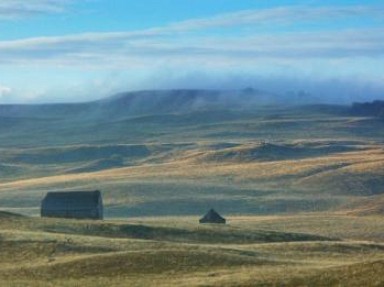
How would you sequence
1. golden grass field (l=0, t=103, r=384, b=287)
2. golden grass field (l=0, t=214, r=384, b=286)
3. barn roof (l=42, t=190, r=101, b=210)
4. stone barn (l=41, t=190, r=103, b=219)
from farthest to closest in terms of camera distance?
barn roof (l=42, t=190, r=101, b=210), stone barn (l=41, t=190, r=103, b=219), golden grass field (l=0, t=103, r=384, b=287), golden grass field (l=0, t=214, r=384, b=286)

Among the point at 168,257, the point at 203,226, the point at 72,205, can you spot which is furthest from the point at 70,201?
the point at 168,257

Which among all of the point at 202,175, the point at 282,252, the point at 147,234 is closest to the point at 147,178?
the point at 202,175

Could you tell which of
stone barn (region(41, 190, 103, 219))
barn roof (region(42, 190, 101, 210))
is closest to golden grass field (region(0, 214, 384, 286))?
stone barn (region(41, 190, 103, 219))

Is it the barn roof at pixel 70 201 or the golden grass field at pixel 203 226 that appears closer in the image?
the golden grass field at pixel 203 226

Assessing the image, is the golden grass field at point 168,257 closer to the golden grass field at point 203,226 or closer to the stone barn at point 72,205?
the golden grass field at point 203,226

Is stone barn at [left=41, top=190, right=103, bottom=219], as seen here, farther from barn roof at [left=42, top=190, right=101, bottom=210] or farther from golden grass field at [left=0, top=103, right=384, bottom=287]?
golden grass field at [left=0, top=103, right=384, bottom=287]

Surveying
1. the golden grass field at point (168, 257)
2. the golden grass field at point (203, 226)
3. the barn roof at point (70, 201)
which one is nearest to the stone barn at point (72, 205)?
the barn roof at point (70, 201)

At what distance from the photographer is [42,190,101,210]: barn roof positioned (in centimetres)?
7912

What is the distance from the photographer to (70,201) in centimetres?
7919

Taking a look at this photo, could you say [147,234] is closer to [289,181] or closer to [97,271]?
[97,271]

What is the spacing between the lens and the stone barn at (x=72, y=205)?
78.8 metres

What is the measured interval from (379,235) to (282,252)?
28.9 m

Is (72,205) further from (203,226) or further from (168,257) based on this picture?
(168,257)

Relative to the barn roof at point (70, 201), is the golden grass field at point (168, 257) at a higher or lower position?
lower
